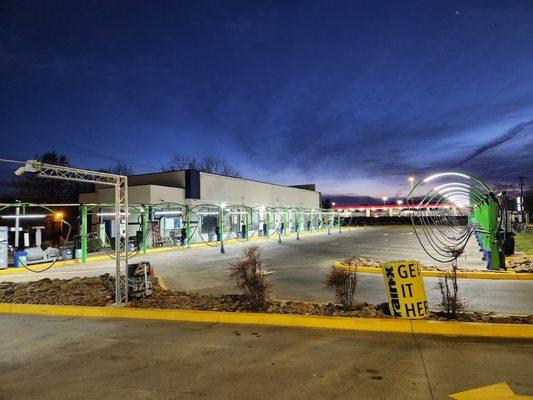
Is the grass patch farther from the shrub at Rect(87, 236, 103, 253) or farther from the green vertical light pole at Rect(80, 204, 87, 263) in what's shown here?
the shrub at Rect(87, 236, 103, 253)

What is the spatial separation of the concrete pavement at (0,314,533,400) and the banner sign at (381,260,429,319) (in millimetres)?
656

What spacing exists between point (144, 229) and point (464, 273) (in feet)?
57.9

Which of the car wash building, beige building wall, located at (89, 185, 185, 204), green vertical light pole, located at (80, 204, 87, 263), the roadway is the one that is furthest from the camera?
beige building wall, located at (89, 185, 185, 204)

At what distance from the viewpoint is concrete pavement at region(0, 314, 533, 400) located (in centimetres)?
448

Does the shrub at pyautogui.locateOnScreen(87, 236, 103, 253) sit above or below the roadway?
above

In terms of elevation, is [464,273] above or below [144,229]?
below

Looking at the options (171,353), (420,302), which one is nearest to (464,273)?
(420,302)

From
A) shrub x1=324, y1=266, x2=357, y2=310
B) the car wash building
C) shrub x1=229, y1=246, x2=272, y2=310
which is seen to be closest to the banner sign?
shrub x1=324, y1=266, x2=357, y2=310

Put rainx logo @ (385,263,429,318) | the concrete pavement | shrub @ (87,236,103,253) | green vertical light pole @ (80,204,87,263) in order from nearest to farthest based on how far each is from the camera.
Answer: the concrete pavement → rainx logo @ (385,263,429,318) → green vertical light pole @ (80,204,87,263) → shrub @ (87,236,103,253)

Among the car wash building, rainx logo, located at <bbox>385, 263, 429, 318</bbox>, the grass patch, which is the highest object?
the car wash building

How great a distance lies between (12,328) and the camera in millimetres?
7703

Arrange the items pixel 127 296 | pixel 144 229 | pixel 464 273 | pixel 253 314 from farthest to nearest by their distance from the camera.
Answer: pixel 144 229
pixel 464 273
pixel 127 296
pixel 253 314

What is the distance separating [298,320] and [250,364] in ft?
6.62

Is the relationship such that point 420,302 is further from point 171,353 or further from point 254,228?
point 254,228
